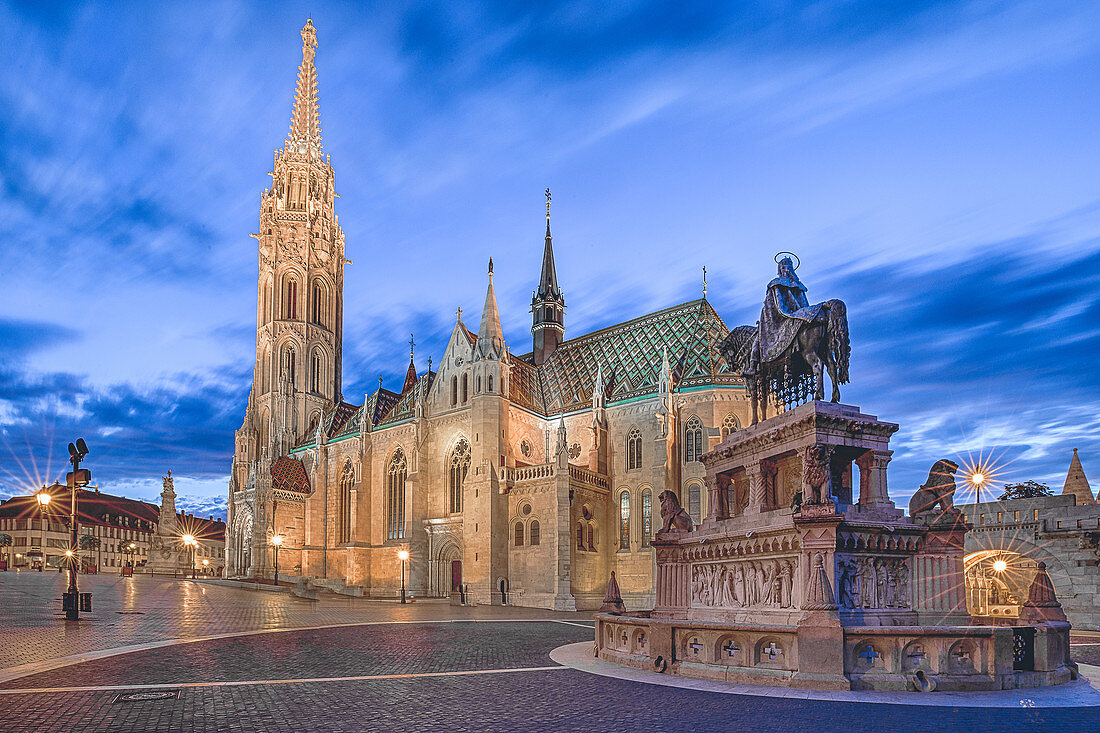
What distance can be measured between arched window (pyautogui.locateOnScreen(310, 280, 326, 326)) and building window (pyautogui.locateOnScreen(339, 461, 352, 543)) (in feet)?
58.8

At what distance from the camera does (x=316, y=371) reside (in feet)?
217

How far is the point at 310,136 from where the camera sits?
73000mm

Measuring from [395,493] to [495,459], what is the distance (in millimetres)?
10570

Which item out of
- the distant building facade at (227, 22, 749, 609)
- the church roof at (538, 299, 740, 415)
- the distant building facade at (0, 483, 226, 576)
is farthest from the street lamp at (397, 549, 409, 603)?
the distant building facade at (0, 483, 226, 576)

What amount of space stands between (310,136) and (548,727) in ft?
240

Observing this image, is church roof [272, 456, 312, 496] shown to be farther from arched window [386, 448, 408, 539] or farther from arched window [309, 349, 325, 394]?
arched window [386, 448, 408, 539]

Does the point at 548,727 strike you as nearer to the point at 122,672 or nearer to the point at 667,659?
the point at 667,659

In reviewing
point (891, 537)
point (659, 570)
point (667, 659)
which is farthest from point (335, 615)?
point (891, 537)

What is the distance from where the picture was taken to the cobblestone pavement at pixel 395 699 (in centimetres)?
848

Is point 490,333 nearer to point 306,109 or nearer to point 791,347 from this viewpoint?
point 791,347

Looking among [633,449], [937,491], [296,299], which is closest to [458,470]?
[633,449]

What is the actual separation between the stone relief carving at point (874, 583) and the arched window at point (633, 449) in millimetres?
31762

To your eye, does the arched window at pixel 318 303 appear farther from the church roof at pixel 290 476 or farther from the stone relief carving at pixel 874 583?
the stone relief carving at pixel 874 583

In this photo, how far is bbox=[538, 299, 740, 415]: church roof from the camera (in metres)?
44.6
